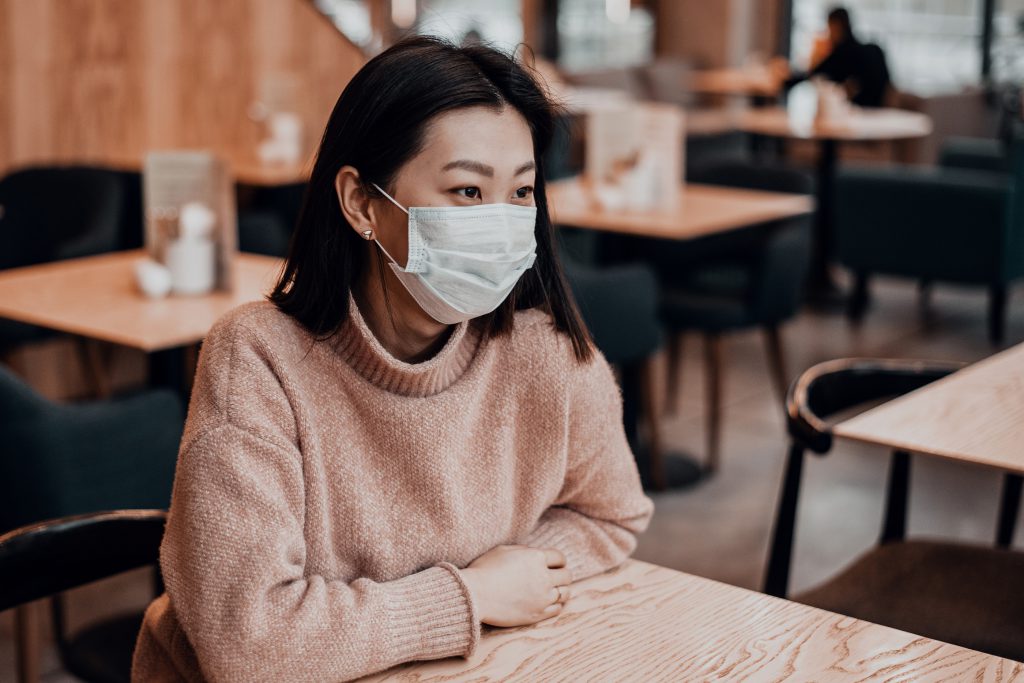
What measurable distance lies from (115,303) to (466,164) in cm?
193

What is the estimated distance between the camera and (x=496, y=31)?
10.4 m

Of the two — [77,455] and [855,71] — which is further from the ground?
[855,71]

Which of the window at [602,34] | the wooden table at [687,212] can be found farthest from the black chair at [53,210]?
the window at [602,34]

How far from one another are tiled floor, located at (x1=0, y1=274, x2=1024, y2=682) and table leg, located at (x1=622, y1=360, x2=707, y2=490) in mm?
67

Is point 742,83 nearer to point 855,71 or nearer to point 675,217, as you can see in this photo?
point 855,71

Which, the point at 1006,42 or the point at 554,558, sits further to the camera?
the point at 1006,42

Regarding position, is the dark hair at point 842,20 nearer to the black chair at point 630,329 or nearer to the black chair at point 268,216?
the black chair at point 268,216

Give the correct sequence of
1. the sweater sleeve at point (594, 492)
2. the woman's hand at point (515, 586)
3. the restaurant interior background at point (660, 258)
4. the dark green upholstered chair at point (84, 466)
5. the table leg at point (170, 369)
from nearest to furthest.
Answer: the woman's hand at point (515, 586) → the sweater sleeve at point (594, 492) → the dark green upholstered chair at point (84, 466) → the table leg at point (170, 369) → the restaurant interior background at point (660, 258)

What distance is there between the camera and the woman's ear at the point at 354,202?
143 centimetres

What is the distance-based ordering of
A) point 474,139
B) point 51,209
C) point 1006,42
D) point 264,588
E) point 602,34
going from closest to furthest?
point 264,588
point 474,139
point 51,209
point 1006,42
point 602,34

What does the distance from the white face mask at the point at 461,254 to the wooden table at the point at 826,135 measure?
18.0ft

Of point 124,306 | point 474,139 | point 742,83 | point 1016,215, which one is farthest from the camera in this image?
point 742,83

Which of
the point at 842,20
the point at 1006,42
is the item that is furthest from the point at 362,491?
the point at 1006,42

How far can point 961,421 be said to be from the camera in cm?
207
